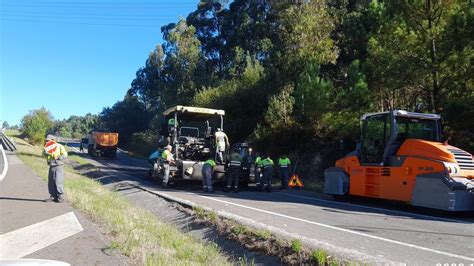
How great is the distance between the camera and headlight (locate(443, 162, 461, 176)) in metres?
11.1

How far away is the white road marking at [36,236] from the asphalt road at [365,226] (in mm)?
3466

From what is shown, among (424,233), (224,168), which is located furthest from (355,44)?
(424,233)

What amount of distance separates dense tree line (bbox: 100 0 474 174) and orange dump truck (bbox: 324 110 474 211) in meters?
3.52

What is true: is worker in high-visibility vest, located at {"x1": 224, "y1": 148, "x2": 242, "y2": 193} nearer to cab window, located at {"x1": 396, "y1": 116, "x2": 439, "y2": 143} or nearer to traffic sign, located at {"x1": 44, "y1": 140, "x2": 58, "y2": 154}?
cab window, located at {"x1": 396, "y1": 116, "x2": 439, "y2": 143}

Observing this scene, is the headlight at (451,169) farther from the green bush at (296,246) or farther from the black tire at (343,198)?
the green bush at (296,246)

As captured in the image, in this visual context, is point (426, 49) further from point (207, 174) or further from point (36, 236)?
point (36, 236)

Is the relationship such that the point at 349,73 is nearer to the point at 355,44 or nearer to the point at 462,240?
the point at 355,44

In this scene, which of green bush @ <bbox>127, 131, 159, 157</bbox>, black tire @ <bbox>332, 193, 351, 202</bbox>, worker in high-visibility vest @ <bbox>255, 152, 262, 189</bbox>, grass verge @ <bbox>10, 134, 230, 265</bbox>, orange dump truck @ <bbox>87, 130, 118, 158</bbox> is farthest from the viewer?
green bush @ <bbox>127, 131, 159, 157</bbox>

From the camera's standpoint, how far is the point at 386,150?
13.1 m

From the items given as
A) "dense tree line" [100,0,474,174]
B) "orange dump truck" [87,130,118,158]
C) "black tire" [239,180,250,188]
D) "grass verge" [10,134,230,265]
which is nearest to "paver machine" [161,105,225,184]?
"black tire" [239,180,250,188]

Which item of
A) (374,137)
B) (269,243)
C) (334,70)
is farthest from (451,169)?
(334,70)

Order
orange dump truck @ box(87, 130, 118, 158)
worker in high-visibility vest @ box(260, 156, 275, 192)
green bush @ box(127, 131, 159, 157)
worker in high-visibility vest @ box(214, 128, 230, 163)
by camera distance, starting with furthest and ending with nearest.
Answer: green bush @ box(127, 131, 159, 157) < orange dump truck @ box(87, 130, 118, 158) < worker in high-visibility vest @ box(214, 128, 230, 163) < worker in high-visibility vest @ box(260, 156, 275, 192)

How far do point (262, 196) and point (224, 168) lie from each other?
230 cm

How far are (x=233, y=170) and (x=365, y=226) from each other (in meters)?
7.57
